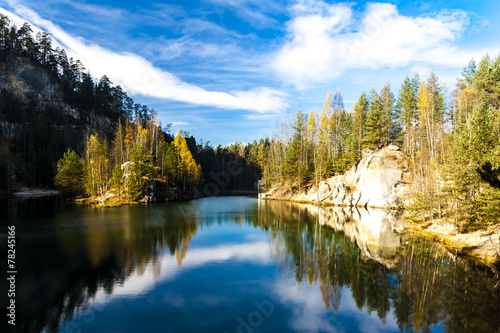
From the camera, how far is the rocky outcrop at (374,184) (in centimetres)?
5528

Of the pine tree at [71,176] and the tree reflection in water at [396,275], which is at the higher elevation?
the pine tree at [71,176]

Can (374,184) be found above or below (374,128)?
below

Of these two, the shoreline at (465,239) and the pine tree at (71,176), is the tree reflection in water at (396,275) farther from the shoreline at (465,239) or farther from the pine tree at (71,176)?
the pine tree at (71,176)

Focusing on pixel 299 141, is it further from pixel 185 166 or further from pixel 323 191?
pixel 185 166

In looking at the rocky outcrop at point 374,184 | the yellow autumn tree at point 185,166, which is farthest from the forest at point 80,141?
the rocky outcrop at point 374,184

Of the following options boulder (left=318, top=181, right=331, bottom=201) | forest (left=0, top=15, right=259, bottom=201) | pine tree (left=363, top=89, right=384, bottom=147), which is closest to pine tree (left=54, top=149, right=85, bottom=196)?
→ forest (left=0, top=15, right=259, bottom=201)

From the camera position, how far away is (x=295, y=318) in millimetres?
15102

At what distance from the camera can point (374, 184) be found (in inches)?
2256

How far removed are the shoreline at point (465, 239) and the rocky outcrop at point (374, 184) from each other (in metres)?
19.0

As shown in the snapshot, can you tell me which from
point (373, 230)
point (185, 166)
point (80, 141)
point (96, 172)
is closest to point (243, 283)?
point (373, 230)

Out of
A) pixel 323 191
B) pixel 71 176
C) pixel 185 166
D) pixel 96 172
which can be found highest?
pixel 185 166

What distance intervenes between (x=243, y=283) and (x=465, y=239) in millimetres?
23761

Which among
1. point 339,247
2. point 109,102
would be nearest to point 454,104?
point 339,247

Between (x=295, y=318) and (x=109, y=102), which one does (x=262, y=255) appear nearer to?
(x=295, y=318)
